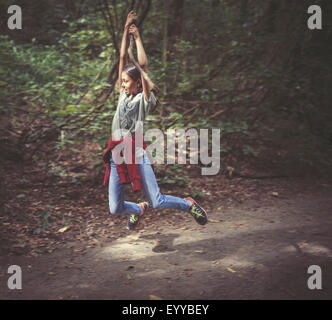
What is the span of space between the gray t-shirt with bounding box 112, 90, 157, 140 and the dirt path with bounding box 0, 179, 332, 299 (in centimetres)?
162

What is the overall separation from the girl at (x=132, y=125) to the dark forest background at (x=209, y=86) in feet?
8.03

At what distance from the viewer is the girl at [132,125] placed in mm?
4000

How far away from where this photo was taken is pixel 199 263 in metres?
4.36

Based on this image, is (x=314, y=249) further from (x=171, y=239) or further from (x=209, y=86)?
(x=209, y=86)

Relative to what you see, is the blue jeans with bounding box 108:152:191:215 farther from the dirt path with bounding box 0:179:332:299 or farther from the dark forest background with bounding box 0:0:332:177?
the dark forest background with bounding box 0:0:332:177

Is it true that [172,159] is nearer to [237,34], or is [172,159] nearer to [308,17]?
[237,34]

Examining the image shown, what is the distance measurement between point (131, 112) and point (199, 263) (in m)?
1.98

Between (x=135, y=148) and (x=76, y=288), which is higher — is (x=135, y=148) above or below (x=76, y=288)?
above

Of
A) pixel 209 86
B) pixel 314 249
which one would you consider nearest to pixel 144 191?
pixel 314 249

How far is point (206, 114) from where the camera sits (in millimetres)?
8828

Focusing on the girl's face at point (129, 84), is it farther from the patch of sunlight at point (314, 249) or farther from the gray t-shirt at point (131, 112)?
the patch of sunlight at point (314, 249)

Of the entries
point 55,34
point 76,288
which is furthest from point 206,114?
point 55,34

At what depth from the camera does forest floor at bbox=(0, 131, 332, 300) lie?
3822 mm
